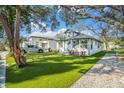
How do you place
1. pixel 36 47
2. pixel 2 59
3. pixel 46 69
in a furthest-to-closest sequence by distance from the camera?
pixel 36 47, pixel 2 59, pixel 46 69

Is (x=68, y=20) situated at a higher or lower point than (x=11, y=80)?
higher

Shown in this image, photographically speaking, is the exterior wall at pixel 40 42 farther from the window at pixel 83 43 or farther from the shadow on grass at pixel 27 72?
the window at pixel 83 43

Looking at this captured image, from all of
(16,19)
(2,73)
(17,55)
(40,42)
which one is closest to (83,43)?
(40,42)

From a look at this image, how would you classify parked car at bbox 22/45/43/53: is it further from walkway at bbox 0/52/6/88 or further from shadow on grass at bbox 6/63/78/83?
shadow on grass at bbox 6/63/78/83

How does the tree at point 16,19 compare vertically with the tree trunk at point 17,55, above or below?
above

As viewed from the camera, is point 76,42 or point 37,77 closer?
point 37,77

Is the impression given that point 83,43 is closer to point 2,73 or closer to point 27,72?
point 27,72

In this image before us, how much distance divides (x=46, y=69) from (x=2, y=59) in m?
2.42

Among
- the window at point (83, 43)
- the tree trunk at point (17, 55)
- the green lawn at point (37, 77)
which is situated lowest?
the green lawn at point (37, 77)

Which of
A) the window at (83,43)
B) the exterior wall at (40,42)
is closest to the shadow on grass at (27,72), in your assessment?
the exterior wall at (40,42)

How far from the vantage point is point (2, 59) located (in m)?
10.1

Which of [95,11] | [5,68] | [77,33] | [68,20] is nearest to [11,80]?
[5,68]
